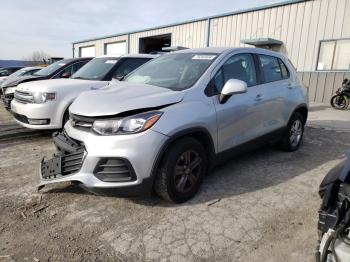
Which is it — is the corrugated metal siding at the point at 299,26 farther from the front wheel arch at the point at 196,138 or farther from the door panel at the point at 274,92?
the front wheel arch at the point at 196,138

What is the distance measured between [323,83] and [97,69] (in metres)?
10.5

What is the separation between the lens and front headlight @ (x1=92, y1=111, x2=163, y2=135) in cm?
297

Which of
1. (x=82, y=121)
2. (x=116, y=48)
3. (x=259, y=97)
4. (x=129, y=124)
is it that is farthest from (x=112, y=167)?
(x=116, y=48)

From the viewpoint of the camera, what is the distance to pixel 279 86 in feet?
15.8

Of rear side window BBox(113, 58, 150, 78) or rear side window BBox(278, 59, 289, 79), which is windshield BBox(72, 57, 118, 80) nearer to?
rear side window BBox(113, 58, 150, 78)

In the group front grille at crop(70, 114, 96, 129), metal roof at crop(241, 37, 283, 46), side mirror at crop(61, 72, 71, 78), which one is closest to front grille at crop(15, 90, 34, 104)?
side mirror at crop(61, 72, 71, 78)

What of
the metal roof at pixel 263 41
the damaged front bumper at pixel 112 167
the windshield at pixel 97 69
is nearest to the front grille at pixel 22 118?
the windshield at pixel 97 69

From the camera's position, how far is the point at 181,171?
11.0 ft

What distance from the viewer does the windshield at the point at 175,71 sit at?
12.1 feet

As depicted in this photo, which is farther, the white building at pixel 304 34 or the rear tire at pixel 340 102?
the white building at pixel 304 34

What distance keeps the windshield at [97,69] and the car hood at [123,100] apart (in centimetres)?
312

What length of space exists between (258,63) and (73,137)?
2830 millimetres

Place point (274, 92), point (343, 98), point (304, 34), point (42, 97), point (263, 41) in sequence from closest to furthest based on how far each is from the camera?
point (274, 92) < point (42, 97) < point (343, 98) < point (304, 34) < point (263, 41)

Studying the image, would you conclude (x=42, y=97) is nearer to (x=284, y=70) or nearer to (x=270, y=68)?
(x=270, y=68)
